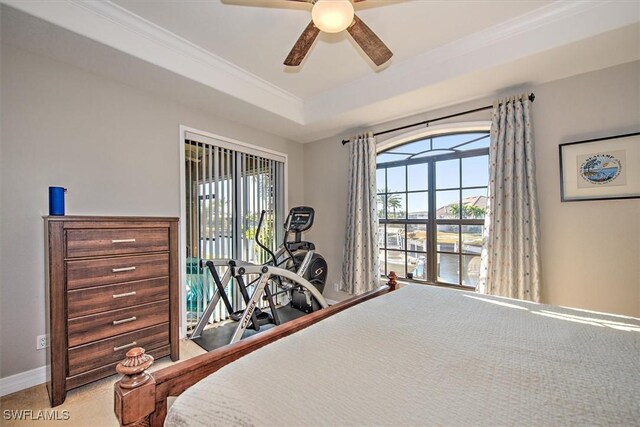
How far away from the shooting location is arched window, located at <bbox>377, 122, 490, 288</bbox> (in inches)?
115

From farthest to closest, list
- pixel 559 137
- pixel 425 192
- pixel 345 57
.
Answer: pixel 425 192 < pixel 345 57 < pixel 559 137

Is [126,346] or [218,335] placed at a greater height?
[126,346]

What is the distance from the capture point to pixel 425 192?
329cm

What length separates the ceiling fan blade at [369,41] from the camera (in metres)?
1.68

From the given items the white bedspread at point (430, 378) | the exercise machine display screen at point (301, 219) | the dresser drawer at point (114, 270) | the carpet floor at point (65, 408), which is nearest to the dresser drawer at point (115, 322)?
the dresser drawer at point (114, 270)

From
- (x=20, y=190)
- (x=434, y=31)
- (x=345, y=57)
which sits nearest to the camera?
(x=20, y=190)

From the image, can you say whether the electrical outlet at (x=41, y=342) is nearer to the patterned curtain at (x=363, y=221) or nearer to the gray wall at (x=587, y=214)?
the patterned curtain at (x=363, y=221)

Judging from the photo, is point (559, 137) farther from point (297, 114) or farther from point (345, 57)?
point (297, 114)

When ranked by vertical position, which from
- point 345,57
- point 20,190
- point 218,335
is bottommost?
point 218,335

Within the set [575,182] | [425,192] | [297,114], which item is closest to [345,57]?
[297,114]

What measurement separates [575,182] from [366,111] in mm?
2013

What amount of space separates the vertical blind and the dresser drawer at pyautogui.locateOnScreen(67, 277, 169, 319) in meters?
0.69

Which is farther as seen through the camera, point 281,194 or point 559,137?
point 281,194

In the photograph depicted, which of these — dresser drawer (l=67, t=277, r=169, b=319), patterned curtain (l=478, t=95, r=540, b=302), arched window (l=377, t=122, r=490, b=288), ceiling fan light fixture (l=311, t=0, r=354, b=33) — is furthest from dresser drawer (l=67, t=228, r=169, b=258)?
patterned curtain (l=478, t=95, r=540, b=302)
